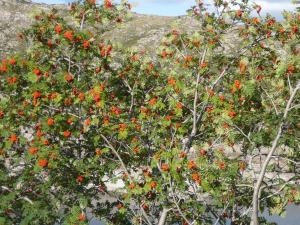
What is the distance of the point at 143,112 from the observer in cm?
1395

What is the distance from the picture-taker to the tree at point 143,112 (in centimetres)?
1298

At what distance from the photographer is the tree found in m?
13.0

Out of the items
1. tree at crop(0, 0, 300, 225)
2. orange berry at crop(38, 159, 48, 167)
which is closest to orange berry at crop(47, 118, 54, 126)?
tree at crop(0, 0, 300, 225)

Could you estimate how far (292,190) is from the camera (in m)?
14.1

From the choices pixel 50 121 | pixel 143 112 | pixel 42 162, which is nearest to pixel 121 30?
pixel 143 112

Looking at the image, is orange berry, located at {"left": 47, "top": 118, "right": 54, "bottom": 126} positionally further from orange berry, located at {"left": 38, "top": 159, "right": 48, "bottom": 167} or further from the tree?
orange berry, located at {"left": 38, "top": 159, "right": 48, "bottom": 167}

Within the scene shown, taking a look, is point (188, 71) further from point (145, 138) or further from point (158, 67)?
point (145, 138)

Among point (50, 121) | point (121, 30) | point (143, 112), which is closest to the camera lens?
point (50, 121)

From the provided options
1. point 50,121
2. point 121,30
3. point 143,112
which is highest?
point 50,121

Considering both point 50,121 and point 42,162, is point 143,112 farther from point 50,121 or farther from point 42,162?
point 42,162

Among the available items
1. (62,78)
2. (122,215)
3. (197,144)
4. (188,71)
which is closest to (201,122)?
(197,144)

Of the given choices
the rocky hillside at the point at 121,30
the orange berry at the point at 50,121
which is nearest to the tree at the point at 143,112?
the orange berry at the point at 50,121

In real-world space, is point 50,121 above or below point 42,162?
above

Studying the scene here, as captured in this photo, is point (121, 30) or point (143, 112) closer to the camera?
point (143, 112)
